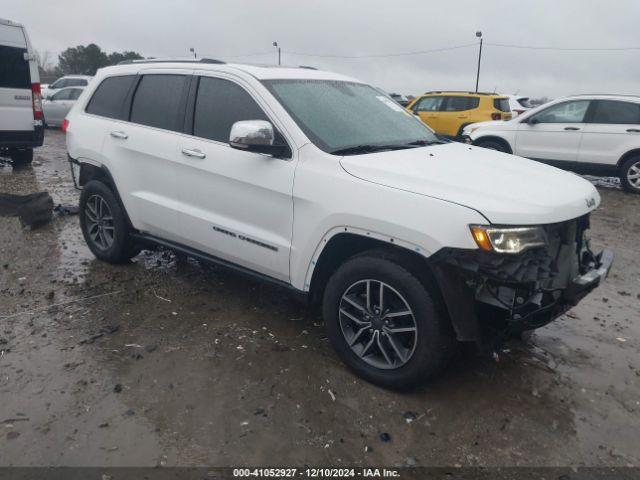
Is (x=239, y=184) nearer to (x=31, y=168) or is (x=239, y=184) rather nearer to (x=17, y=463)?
(x=17, y=463)

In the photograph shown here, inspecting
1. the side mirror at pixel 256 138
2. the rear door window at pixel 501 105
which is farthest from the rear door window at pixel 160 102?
the rear door window at pixel 501 105

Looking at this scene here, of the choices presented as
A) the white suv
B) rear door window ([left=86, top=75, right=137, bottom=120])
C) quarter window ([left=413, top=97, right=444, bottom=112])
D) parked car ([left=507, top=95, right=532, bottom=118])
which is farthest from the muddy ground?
quarter window ([left=413, top=97, right=444, bottom=112])

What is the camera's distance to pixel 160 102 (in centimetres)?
445

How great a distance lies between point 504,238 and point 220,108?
232 cm

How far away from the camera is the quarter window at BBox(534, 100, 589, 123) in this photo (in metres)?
10.3

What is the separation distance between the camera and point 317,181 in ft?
10.9

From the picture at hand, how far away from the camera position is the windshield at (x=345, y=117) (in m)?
3.56

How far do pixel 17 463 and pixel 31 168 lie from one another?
9781 millimetres

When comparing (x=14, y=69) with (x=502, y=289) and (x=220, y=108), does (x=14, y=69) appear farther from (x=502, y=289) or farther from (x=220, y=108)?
(x=502, y=289)

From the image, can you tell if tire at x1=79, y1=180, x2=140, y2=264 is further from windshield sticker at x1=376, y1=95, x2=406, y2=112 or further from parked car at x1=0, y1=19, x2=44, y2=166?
parked car at x1=0, y1=19, x2=44, y2=166

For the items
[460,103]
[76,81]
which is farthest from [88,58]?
[460,103]

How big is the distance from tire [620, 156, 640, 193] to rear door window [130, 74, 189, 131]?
870 centimetres

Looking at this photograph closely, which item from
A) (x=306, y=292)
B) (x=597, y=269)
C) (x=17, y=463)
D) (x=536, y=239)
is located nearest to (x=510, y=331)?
(x=536, y=239)

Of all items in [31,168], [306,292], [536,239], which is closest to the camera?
[536,239]
